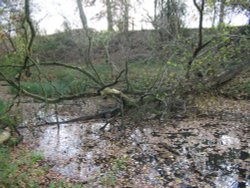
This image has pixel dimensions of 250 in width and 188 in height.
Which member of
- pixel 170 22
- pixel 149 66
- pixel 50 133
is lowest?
pixel 50 133

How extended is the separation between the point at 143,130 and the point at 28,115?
3491 millimetres

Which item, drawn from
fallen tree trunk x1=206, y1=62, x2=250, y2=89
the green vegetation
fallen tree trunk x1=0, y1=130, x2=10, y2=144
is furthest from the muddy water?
fallen tree trunk x1=206, y1=62, x2=250, y2=89

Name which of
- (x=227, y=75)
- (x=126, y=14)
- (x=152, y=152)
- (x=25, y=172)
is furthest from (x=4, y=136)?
(x=126, y=14)

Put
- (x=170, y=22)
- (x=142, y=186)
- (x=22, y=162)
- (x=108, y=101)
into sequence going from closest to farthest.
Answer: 1. (x=142, y=186)
2. (x=22, y=162)
3. (x=170, y=22)
4. (x=108, y=101)

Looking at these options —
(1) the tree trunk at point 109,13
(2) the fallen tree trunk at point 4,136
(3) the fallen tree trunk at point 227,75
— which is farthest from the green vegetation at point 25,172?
(1) the tree trunk at point 109,13

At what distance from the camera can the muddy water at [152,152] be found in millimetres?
5145

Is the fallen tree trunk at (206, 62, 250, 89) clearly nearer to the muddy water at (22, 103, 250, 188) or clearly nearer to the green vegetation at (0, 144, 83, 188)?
the muddy water at (22, 103, 250, 188)

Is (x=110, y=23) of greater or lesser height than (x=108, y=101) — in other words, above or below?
above

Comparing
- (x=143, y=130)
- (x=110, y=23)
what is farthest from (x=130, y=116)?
(x=110, y=23)

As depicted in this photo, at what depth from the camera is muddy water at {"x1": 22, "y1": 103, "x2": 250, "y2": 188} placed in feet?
16.9

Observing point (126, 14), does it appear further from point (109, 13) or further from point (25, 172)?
point (25, 172)

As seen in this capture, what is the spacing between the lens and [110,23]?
16797 millimetres

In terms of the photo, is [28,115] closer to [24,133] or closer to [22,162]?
[24,133]

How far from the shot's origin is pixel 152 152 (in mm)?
6406
